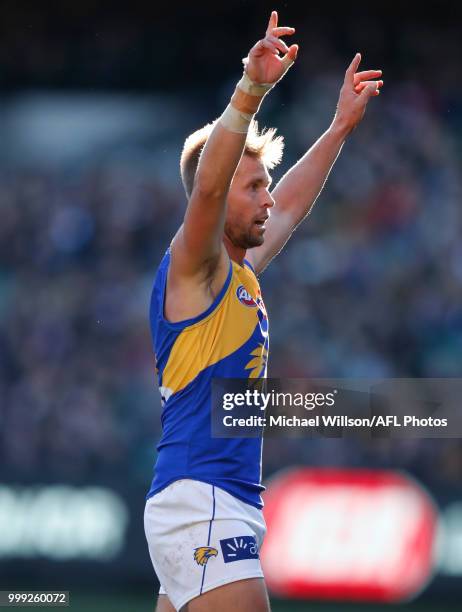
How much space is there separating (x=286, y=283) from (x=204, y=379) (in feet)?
30.5

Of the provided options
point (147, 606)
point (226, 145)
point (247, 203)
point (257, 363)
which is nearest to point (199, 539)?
point (257, 363)

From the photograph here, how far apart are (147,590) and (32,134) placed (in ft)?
27.6

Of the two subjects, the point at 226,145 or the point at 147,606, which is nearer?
the point at 226,145

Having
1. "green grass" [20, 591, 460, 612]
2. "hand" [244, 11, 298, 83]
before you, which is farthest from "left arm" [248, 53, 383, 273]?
"green grass" [20, 591, 460, 612]

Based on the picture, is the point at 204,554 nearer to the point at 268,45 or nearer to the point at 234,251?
the point at 234,251

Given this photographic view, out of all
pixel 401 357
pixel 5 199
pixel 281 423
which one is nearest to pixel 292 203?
pixel 281 423

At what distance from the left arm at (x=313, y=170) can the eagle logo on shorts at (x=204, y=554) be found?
1.46 metres

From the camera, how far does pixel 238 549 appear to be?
404cm

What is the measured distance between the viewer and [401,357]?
12.5 metres

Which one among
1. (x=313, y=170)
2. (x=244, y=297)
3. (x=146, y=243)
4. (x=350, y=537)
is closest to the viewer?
(x=244, y=297)

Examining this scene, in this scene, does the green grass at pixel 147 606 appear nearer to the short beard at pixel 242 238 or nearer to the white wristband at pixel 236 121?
the short beard at pixel 242 238

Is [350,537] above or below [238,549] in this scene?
below

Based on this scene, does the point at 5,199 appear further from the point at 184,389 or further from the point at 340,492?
the point at 184,389

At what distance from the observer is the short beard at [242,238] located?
441cm
